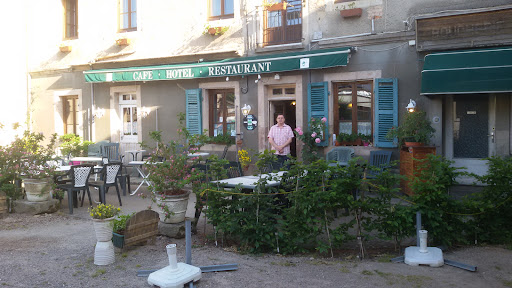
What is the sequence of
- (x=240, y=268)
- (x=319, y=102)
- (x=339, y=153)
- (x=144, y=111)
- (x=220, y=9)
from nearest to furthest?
(x=240, y=268)
(x=339, y=153)
(x=319, y=102)
(x=220, y=9)
(x=144, y=111)

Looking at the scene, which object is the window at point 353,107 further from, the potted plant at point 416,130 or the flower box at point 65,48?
the flower box at point 65,48

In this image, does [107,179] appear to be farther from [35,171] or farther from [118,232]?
[118,232]

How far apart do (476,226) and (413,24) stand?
5.15 m

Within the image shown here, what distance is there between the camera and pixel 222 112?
41.0 ft

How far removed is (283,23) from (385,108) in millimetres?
3256

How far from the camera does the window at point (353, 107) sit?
10.5m

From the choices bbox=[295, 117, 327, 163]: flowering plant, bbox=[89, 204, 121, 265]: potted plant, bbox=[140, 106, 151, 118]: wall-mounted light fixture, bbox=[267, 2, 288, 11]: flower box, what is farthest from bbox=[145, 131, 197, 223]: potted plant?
bbox=[140, 106, 151, 118]: wall-mounted light fixture

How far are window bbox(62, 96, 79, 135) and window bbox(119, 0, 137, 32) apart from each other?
3.06 m

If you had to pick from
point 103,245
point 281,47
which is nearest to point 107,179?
point 103,245

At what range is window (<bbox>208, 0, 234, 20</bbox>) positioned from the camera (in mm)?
12266

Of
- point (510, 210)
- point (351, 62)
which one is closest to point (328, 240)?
point (510, 210)

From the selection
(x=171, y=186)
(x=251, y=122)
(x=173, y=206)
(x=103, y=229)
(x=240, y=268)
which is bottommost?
(x=240, y=268)

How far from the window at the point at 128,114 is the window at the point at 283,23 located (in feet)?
15.2

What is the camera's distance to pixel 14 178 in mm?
8539
